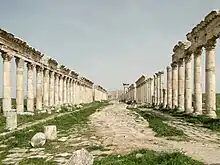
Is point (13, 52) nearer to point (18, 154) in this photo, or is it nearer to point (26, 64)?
point (26, 64)

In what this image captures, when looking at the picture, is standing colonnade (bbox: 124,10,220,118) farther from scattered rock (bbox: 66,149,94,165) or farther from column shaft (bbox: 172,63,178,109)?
scattered rock (bbox: 66,149,94,165)

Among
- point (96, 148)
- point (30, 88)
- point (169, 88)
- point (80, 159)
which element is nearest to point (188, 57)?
point (169, 88)

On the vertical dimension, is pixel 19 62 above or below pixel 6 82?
above

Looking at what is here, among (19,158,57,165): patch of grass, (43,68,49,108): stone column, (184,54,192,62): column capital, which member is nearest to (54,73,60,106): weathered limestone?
(43,68,49,108): stone column

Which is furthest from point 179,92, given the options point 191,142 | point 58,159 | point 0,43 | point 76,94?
point 76,94

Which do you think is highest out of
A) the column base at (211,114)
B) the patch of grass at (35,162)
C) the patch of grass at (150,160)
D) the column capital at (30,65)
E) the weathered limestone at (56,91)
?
the column capital at (30,65)

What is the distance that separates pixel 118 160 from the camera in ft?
25.9

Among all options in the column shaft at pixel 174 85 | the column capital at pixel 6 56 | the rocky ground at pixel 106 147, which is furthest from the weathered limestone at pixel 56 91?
the rocky ground at pixel 106 147

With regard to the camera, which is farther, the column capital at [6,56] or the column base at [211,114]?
the column capital at [6,56]

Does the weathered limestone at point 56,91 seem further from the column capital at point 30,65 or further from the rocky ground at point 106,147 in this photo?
the rocky ground at point 106,147

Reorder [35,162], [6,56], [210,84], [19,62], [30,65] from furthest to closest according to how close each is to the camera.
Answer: [30,65] → [19,62] → [6,56] → [210,84] → [35,162]

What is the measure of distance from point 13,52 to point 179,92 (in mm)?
14793

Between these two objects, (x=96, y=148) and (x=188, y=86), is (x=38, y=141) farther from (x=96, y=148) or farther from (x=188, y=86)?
(x=188, y=86)

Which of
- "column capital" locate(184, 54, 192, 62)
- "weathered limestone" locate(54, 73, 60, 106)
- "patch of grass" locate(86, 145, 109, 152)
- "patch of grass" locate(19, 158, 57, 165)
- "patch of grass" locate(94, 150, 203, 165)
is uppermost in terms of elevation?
"column capital" locate(184, 54, 192, 62)
